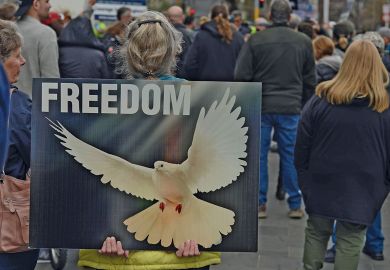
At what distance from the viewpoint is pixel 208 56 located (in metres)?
8.81

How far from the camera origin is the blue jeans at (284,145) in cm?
703

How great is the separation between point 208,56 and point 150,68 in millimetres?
5973

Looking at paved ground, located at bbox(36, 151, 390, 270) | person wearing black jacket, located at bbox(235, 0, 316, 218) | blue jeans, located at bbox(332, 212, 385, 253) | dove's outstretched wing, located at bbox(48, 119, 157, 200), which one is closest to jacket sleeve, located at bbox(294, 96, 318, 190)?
paved ground, located at bbox(36, 151, 390, 270)

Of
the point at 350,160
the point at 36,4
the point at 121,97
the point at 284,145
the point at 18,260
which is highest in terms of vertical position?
the point at 36,4

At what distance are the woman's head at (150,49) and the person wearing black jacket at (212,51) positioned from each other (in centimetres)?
585

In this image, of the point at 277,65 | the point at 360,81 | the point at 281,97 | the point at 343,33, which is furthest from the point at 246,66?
the point at 360,81

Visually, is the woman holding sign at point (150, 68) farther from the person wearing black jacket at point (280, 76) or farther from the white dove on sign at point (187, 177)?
the person wearing black jacket at point (280, 76)

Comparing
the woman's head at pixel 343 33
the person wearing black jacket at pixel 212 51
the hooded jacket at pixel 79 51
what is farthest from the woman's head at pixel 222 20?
the hooded jacket at pixel 79 51

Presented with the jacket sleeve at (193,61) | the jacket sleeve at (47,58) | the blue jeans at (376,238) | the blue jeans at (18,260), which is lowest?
the blue jeans at (376,238)

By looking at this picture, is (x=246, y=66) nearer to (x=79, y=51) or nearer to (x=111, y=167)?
(x=79, y=51)

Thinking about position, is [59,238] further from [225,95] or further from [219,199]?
[225,95]

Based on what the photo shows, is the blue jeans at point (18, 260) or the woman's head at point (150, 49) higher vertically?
the woman's head at point (150, 49)

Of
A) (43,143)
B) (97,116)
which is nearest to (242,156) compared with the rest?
(97,116)

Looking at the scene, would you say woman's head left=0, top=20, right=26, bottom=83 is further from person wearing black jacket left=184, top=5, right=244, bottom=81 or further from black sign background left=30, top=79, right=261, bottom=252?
person wearing black jacket left=184, top=5, right=244, bottom=81
